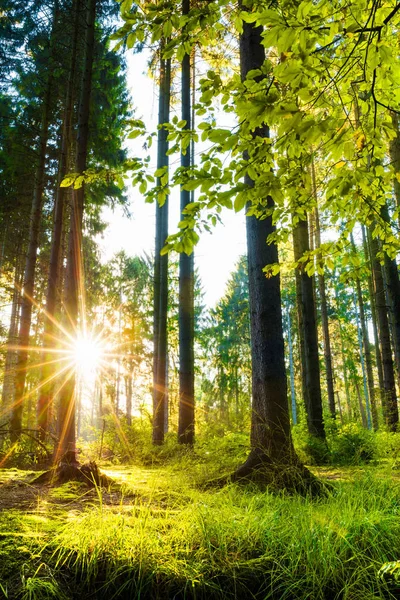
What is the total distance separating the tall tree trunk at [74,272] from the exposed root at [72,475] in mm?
305

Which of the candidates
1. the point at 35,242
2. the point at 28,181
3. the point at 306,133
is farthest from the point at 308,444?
the point at 28,181

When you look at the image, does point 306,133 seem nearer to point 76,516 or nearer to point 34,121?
point 76,516

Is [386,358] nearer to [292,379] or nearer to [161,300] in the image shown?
[161,300]

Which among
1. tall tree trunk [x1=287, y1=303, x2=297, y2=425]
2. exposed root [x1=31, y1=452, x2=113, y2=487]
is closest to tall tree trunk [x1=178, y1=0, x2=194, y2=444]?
exposed root [x1=31, y1=452, x2=113, y2=487]

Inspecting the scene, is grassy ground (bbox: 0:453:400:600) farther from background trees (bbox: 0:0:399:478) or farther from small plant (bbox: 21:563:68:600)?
background trees (bbox: 0:0:399:478)

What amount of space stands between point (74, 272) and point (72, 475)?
103 inches

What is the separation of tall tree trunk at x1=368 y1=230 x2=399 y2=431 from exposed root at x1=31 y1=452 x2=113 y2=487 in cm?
744

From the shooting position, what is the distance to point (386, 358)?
35.2ft

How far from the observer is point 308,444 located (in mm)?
6895

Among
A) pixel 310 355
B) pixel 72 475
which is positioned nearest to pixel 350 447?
pixel 310 355

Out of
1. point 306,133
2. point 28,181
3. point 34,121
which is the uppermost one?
point 34,121

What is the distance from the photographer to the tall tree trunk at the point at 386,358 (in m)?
9.63

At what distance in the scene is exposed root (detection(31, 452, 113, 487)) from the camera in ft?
13.3

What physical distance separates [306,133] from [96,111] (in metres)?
10.3
